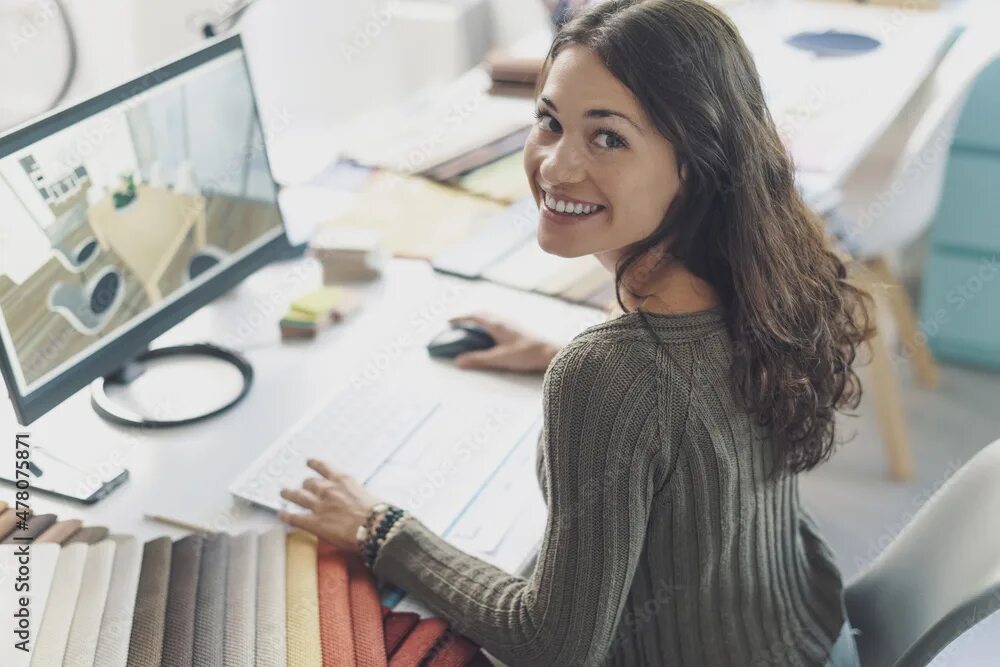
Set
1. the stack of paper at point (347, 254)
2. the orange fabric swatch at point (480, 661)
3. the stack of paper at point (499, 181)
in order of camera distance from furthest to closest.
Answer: the stack of paper at point (499, 181) → the stack of paper at point (347, 254) → the orange fabric swatch at point (480, 661)

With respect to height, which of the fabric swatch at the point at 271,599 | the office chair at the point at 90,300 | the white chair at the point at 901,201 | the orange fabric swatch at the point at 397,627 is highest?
the office chair at the point at 90,300

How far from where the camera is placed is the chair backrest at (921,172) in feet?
8.10

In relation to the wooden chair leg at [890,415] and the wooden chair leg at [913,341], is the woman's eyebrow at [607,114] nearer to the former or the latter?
the wooden chair leg at [890,415]

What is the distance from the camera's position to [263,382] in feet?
4.97

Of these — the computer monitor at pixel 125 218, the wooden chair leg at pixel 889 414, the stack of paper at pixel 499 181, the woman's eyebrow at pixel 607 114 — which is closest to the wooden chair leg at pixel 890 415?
the wooden chair leg at pixel 889 414

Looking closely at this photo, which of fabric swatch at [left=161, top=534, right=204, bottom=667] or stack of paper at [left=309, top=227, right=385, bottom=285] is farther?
stack of paper at [left=309, top=227, right=385, bottom=285]

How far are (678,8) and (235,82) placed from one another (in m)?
0.75

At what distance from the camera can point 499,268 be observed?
182 centimetres

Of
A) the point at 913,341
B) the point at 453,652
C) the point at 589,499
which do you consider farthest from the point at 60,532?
the point at 913,341

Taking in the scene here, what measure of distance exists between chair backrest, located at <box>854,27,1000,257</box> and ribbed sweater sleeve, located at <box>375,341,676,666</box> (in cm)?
158

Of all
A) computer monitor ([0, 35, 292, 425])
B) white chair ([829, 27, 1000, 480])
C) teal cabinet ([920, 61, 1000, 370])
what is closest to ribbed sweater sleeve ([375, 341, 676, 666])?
computer monitor ([0, 35, 292, 425])

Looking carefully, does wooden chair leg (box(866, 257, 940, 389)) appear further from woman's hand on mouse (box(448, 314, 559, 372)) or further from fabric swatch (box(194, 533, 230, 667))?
fabric swatch (box(194, 533, 230, 667))

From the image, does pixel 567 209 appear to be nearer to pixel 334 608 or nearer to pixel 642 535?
pixel 642 535

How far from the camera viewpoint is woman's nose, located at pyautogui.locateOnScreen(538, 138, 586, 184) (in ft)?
3.51
